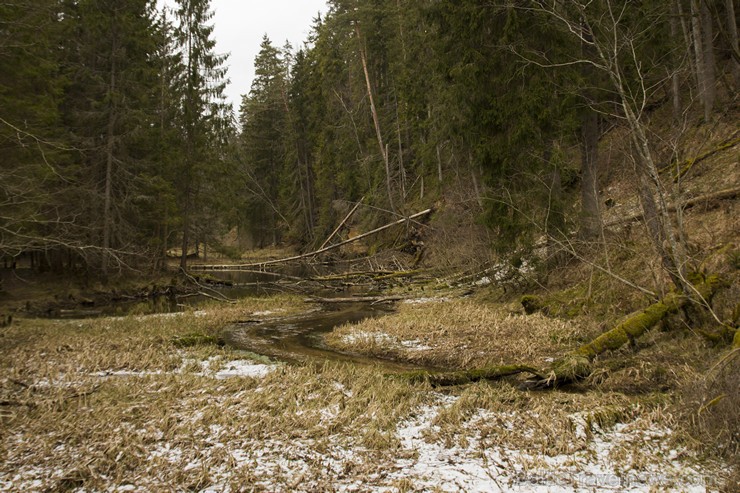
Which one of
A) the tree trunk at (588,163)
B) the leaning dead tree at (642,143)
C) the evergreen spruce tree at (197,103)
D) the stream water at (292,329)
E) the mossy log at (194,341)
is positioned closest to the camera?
the leaning dead tree at (642,143)

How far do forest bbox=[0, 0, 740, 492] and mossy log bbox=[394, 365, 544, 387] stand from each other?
0.04 meters

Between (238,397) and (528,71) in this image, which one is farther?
(528,71)

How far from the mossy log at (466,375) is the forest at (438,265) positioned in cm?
4

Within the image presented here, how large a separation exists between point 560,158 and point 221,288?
18.4 metres

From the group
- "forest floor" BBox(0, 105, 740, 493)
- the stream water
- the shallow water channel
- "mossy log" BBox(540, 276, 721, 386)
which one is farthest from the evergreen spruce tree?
Answer: "mossy log" BBox(540, 276, 721, 386)

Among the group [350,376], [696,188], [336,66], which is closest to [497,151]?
[696,188]

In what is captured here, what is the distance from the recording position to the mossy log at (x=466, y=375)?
6.47 metres

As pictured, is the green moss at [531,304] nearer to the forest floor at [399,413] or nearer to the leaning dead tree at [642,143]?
the forest floor at [399,413]

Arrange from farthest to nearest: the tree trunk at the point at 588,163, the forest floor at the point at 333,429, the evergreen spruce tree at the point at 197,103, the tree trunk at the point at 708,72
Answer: the evergreen spruce tree at the point at 197,103 → the tree trunk at the point at 708,72 → the tree trunk at the point at 588,163 → the forest floor at the point at 333,429

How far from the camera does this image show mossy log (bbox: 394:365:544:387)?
6.47 meters

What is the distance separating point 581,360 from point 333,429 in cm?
371

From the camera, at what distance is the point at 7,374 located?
7008 mm

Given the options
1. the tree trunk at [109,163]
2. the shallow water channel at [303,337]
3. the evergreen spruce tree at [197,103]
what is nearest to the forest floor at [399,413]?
the shallow water channel at [303,337]

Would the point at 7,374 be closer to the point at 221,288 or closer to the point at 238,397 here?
the point at 238,397
